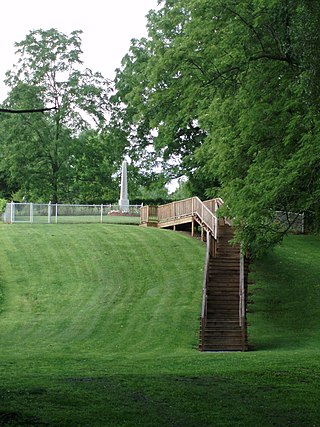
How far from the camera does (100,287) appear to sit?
2998cm

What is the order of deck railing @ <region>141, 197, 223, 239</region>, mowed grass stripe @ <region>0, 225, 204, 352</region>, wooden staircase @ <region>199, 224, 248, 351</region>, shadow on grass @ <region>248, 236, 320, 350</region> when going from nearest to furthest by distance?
wooden staircase @ <region>199, 224, 248, 351</region>
mowed grass stripe @ <region>0, 225, 204, 352</region>
shadow on grass @ <region>248, 236, 320, 350</region>
deck railing @ <region>141, 197, 223, 239</region>

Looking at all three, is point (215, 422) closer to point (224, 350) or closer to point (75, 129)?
point (224, 350)

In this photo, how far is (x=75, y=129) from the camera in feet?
167

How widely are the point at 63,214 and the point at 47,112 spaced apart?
8787 millimetres

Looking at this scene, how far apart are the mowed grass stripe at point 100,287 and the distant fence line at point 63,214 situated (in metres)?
2.08

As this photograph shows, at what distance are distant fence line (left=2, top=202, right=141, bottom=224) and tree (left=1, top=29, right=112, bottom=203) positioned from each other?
585 cm

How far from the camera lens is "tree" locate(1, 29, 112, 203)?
4847 cm

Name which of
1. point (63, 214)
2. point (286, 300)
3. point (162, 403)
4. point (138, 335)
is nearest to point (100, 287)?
point (138, 335)

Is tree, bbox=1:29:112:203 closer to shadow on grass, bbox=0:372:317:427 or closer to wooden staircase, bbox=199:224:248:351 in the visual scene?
wooden staircase, bbox=199:224:248:351

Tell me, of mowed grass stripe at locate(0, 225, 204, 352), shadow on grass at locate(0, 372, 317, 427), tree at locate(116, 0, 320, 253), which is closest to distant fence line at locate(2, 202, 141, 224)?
mowed grass stripe at locate(0, 225, 204, 352)

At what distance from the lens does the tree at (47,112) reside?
4847cm

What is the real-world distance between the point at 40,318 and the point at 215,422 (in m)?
16.5

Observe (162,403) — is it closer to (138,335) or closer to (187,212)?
(138,335)

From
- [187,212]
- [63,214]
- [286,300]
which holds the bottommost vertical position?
[286,300]
